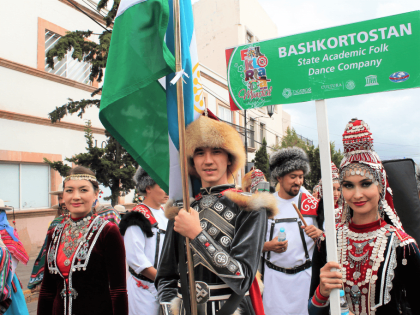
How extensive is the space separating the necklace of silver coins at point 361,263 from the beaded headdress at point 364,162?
15 cm

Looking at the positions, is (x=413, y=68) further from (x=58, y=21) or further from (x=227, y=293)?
(x=58, y=21)

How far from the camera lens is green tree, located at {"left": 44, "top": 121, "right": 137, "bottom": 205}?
720 cm

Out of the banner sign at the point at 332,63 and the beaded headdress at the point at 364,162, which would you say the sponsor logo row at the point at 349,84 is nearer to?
the banner sign at the point at 332,63

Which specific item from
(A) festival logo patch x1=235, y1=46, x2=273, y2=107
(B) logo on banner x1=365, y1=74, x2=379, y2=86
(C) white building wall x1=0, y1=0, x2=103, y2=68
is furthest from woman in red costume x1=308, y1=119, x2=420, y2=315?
(C) white building wall x1=0, y1=0, x2=103, y2=68

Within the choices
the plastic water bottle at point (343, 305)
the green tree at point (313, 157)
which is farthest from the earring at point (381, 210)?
the green tree at point (313, 157)

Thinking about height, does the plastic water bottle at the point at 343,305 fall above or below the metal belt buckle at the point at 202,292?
below

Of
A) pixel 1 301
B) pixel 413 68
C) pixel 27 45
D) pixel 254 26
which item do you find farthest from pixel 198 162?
pixel 254 26

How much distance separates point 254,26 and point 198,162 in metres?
27.0

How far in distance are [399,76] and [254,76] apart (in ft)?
2.76

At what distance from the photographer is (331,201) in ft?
6.40

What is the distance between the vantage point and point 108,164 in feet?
23.7

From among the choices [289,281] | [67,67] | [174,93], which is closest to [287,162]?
[289,281]

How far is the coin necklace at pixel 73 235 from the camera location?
2.79 m

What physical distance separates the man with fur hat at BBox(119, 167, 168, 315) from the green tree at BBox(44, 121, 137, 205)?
3742mm
